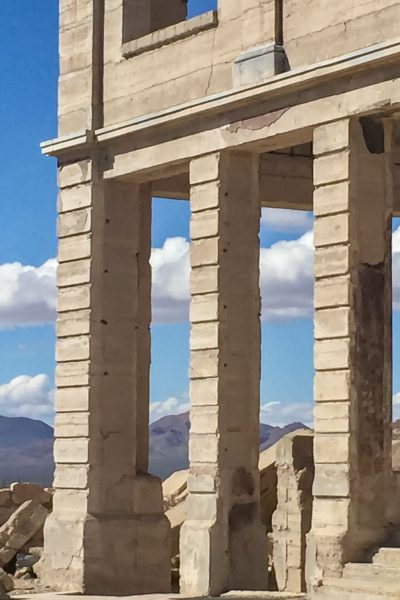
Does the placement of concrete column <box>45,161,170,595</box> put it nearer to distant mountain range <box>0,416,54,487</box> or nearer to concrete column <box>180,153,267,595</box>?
concrete column <box>180,153,267,595</box>

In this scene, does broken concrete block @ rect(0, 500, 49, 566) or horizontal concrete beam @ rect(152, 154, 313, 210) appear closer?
horizontal concrete beam @ rect(152, 154, 313, 210)

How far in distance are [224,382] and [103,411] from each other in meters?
2.47

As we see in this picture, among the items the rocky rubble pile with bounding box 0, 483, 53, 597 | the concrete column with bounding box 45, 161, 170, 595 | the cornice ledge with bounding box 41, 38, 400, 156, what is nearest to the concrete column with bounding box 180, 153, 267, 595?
the cornice ledge with bounding box 41, 38, 400, 156

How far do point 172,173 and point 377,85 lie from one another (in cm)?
428

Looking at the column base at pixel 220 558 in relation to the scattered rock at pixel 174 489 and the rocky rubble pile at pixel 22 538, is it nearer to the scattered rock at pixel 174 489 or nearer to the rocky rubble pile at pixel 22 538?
the scattered rock at pixel 174 489

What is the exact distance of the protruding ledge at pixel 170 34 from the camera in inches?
944

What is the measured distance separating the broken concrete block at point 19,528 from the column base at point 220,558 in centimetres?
1053

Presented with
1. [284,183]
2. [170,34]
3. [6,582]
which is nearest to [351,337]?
[170,34]

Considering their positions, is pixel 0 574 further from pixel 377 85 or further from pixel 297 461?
pixel 377 85

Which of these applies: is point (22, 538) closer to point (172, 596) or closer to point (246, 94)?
point (172, 596)

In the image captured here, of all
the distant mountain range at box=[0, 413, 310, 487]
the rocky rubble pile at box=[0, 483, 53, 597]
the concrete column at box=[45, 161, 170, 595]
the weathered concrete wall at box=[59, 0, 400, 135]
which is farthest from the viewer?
the distant mountain range at box=[0, 413, 310, 487]

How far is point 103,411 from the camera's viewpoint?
24984 mm

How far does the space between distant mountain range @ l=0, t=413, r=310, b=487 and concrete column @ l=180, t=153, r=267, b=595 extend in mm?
91261

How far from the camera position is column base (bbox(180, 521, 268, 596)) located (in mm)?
22734
